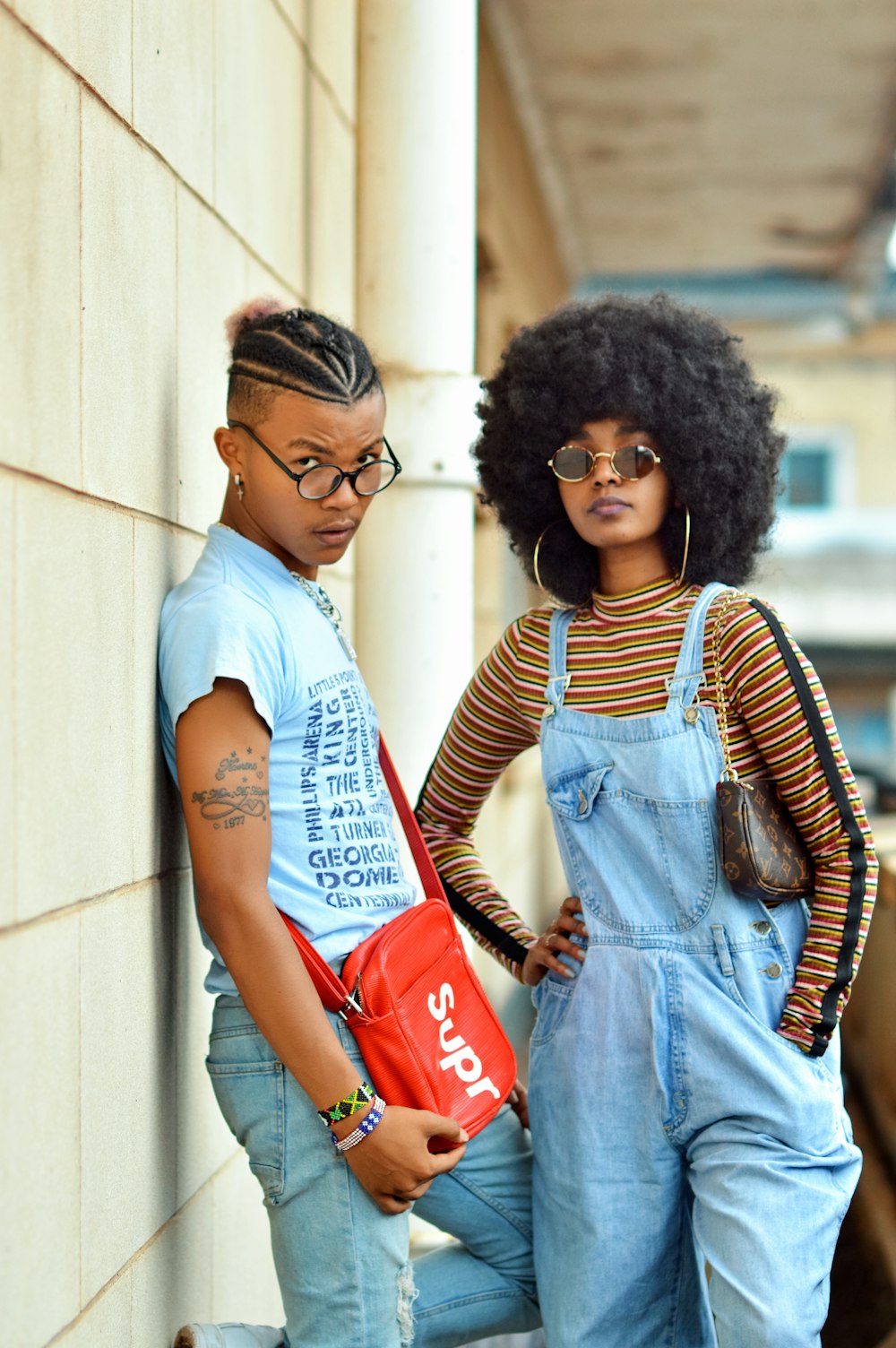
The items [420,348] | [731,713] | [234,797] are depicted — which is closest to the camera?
[234,797]

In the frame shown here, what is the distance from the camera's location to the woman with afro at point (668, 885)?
2047 millimetres

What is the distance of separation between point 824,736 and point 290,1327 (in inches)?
45.2

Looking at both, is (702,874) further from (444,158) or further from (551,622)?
(444,158)

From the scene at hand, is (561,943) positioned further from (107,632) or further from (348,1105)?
(107,632)

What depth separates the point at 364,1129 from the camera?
191 centimetres

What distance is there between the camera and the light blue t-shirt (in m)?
1.98

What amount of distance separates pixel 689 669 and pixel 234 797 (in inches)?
27.8

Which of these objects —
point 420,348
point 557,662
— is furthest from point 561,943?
point 420,348

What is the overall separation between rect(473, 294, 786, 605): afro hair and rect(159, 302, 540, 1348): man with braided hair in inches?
12.6

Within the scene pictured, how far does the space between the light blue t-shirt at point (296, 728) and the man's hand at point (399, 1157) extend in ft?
0.82

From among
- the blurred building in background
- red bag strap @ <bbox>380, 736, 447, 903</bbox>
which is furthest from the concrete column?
red bag strap @ <bbox>380, 736, 447, 903</bbox>

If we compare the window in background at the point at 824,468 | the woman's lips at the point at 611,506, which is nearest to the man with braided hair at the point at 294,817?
the woman's lips at the point at 611,506

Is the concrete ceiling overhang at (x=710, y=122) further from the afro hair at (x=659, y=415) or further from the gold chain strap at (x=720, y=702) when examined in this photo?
the gold chain strap at (x=720, y=702)

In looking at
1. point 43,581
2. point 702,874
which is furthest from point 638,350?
point 43,581
